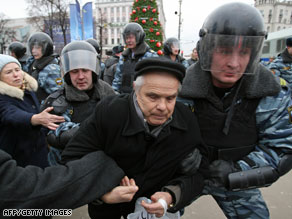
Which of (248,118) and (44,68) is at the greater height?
(44,68)

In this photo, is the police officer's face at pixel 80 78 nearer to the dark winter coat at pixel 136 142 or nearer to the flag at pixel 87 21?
the dark winter coat at pixel 136 142

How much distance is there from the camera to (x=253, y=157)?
4.50 feet

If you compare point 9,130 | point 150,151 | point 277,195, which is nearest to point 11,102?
point 9,130

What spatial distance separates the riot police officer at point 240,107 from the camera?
4.14 ft

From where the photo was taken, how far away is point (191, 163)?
1.26 metres

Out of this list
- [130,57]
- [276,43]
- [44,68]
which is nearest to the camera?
[44,68]

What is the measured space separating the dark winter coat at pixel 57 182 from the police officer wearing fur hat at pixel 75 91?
2.58ft

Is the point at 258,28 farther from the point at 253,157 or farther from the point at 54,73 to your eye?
the point at 54,73

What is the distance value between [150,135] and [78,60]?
46.2 inches

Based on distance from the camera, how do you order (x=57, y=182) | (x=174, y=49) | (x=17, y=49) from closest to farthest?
(x=57, y=182), (x=17, y=49), (x=174, y=49)

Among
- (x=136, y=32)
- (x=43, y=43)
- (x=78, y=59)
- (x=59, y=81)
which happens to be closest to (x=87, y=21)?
(x=136, y=32)

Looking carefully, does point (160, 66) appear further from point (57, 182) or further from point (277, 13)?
point (277, 13)

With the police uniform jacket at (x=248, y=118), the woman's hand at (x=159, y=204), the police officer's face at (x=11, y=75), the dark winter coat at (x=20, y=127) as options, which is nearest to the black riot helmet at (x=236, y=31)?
the police uniform jacket at (x=248, y=118)

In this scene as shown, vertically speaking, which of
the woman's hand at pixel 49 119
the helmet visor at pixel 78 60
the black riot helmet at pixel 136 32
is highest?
the black riot helmet at pixel 136 32
